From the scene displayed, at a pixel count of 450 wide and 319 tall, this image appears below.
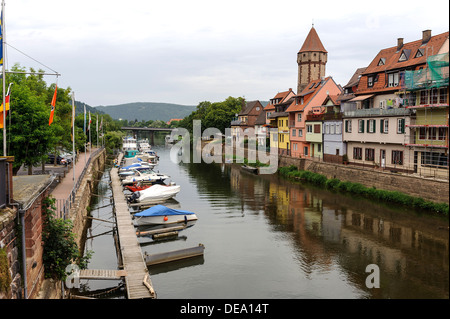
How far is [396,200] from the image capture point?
1323 inches

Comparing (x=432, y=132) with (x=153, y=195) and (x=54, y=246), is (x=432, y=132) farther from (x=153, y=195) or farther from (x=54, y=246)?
(x=153, y=195)

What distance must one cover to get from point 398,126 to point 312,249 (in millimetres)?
20364

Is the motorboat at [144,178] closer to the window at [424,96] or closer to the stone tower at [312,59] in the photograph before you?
the window at [424,96]

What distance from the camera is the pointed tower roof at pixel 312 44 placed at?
83188mm

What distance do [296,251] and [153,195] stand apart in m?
18.3

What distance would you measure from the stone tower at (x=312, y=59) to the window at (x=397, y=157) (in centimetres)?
4461

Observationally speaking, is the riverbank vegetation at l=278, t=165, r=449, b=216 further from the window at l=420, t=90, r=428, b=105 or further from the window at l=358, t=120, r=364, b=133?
the window at l=358, t=120, r=364, b=133

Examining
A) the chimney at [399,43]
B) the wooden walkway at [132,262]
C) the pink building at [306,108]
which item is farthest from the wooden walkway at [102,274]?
the pink building at [306,108]

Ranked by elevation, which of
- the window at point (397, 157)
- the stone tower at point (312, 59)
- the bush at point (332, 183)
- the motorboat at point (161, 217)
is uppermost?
the stone tower at point (312, 59)

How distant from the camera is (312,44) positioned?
83500 millimetres

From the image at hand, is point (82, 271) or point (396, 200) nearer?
point (82, 271)

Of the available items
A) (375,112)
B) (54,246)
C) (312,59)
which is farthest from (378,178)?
(312,59)

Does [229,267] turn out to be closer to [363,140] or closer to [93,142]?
[363,140]
